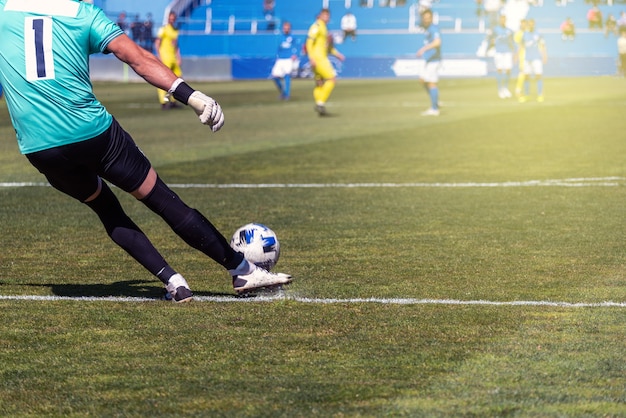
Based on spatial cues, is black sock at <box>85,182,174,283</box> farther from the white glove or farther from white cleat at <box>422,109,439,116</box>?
white cleat at <box>422,109,439,116</box>

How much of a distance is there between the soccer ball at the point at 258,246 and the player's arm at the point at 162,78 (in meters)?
1.19

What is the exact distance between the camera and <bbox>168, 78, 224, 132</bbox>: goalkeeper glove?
623cm

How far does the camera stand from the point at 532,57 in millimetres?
35250

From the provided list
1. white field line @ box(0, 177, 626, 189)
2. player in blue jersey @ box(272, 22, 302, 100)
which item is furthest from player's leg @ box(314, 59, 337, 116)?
white field line @ box(0, 177, 626, 189)

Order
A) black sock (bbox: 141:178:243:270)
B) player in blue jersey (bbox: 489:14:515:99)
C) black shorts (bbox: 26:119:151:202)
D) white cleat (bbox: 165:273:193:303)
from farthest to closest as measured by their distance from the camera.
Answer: player in blue jersey (bbox: 489:14:515:99), white cleat (bbox: 165:273:193:303), black sock (bbox: 141:178:243:270), black shorts (bbox: 26:119:151:202)

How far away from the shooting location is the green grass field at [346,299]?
488cm

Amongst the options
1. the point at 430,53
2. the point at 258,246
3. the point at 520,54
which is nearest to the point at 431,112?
the point at 430,53

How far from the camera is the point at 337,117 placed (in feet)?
84.5

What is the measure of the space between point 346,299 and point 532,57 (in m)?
29.3

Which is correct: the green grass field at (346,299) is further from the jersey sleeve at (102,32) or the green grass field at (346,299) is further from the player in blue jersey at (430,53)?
the player in blue jersey at (430,53)

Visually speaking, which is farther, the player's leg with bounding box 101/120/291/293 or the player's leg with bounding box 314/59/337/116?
the player's leg with bounding box 314/59/337/116

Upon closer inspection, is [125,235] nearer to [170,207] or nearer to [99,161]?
[170,207]

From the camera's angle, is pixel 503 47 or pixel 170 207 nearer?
pixel 170 207

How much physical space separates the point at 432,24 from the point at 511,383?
23.9 m
